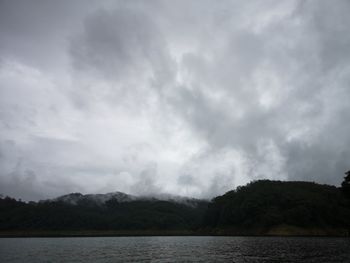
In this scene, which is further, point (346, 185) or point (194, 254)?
point (346, 185)

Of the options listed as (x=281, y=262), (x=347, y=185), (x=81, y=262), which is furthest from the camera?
(x=347, y=185)

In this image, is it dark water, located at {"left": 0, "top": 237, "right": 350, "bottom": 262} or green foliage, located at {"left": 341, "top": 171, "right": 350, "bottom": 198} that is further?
green foliage, located at {"left": 341, "top": 171, "right": 350, "bottom": 198}

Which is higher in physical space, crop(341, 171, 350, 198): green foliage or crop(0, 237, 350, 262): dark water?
crop(341, 171, 350, 198): green foliage

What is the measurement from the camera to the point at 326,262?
71.7 metres

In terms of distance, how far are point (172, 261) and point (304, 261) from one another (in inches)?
1114

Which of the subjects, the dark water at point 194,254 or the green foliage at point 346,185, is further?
the green foliage at point 346,185

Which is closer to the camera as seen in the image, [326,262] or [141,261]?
[326,262]

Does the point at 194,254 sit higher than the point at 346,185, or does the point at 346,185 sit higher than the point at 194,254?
the point at 346,185

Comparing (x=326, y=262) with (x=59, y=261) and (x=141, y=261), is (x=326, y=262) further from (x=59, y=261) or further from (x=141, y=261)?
(x=59, y=261)

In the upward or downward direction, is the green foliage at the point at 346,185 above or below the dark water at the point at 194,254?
above

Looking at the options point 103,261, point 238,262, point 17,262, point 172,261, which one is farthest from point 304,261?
point 17,262

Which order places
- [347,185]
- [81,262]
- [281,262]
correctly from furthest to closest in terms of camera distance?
[347,185] → [81,262] → [281,262]

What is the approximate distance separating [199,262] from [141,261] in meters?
14.2

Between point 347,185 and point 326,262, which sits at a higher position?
point 347,185
